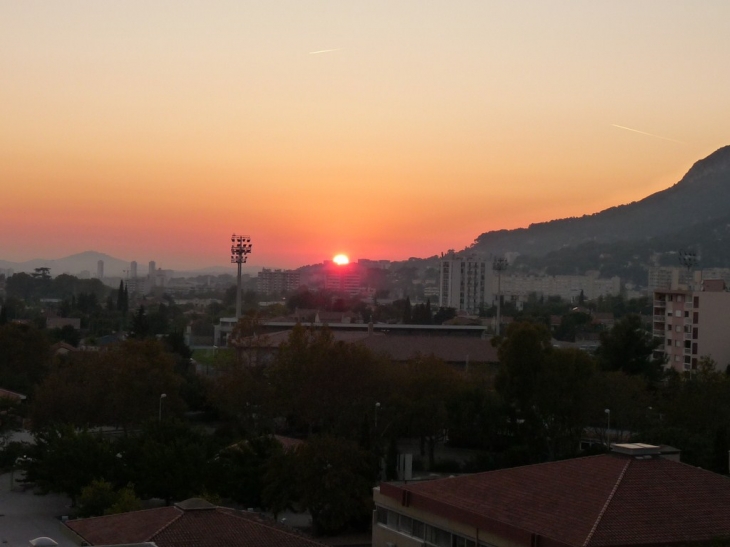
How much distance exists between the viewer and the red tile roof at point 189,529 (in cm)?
1709

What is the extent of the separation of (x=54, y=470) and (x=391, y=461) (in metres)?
9.01

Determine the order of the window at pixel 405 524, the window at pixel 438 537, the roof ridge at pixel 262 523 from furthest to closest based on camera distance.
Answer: the window at pixel 405 524 → the roof ridge at pixel 262 523 → the window at pixel 438 537

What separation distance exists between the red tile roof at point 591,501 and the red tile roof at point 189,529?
253 cm

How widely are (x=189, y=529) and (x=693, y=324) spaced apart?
39.4m

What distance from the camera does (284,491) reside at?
24.1 m

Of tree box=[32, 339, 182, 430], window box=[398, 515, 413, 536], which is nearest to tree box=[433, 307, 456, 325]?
tree box=[32, 339, 182, 430]

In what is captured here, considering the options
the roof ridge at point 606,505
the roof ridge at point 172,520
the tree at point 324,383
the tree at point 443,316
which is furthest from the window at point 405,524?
the tree at point 443,316

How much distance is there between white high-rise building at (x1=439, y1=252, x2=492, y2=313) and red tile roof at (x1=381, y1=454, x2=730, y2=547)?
13460cm

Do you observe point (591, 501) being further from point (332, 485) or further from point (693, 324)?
point (693, 324)

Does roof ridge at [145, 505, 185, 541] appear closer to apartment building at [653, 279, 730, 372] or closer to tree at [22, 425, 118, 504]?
tree at [22, 425, 118, 504]

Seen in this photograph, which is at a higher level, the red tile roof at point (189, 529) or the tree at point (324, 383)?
the tree at point (324, 383)

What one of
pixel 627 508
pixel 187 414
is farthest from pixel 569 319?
pixel 627 508

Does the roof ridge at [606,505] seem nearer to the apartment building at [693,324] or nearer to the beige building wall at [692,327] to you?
the beige building wall at [692,327]

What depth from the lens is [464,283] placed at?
15550 cm
